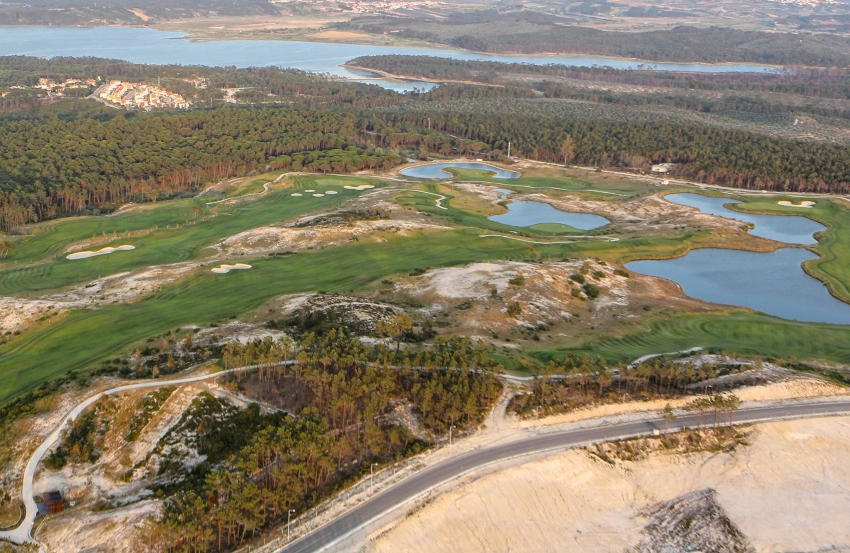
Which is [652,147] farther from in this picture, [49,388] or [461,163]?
[49,388]

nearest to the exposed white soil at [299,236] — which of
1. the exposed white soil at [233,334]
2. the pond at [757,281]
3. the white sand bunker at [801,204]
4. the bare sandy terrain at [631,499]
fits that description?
the exposed white soil at [233,334]

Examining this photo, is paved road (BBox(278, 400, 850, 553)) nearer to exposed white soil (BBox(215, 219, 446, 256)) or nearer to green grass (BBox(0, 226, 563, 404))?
green grass (BBox(0, 226, 563, 404))

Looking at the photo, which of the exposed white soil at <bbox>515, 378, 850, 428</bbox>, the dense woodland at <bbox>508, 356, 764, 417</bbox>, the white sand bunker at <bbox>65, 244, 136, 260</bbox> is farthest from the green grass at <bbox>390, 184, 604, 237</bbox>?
the exposed white soil at <bbox>515, 378, 850, 428</bbox>

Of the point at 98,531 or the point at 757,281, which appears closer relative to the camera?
the point at 98,531

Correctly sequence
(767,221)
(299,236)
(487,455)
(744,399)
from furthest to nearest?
(767,221) → (299,236) → (744,399) → (487,455)

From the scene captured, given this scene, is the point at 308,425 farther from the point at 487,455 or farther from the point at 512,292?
the point at 512,292

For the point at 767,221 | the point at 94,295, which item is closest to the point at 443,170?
the point at 767,221

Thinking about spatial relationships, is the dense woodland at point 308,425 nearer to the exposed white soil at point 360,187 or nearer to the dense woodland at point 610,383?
the dense woodland at point 610,383
